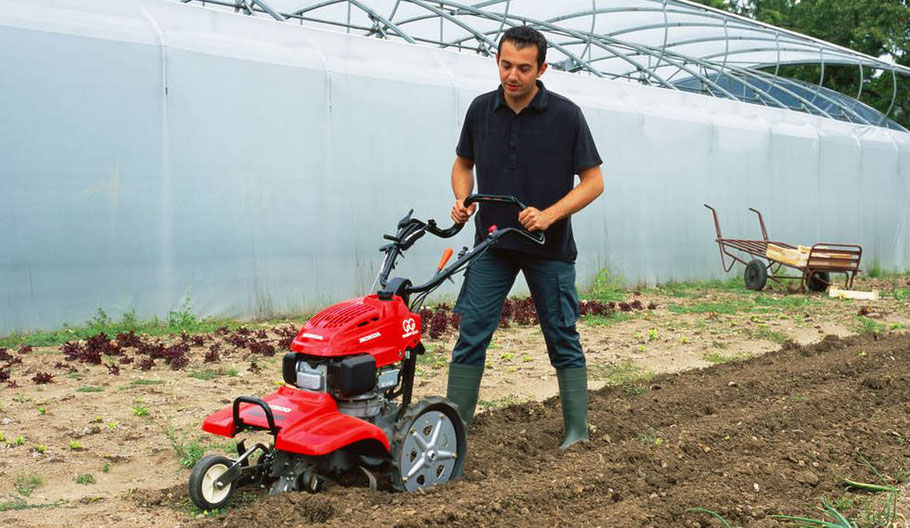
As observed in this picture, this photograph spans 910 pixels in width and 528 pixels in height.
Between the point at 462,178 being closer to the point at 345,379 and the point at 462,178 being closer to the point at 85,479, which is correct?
the point at 345,379

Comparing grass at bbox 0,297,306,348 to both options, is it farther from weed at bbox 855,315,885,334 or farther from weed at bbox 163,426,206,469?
weed at bbox 855,315,885,334

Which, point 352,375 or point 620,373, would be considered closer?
point 352,375

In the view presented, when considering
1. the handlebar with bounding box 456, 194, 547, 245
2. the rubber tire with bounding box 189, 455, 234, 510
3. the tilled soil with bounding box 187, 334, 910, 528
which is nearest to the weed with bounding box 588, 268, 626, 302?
the tilled soil with bounding box 187, 334, 910, 528

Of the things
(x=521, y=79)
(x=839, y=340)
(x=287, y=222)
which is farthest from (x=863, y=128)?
(x=521, y=79)

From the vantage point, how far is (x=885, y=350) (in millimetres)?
7566

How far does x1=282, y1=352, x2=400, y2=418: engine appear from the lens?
3.36 meters

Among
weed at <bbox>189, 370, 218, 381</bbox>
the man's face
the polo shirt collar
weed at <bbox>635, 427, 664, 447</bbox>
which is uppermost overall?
the man's face

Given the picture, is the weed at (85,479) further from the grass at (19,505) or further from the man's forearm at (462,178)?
the man's forearm at (462,178)

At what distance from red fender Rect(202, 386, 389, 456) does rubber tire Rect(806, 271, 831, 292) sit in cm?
1130

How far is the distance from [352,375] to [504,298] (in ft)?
3.92

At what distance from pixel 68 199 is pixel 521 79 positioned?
5.22 metres

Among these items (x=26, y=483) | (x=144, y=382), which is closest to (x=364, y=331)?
(x=26, y=483)

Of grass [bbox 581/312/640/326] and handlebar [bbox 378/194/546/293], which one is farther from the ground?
handlebar [bbox 378/194/546/293]

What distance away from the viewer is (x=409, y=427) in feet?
11.5
